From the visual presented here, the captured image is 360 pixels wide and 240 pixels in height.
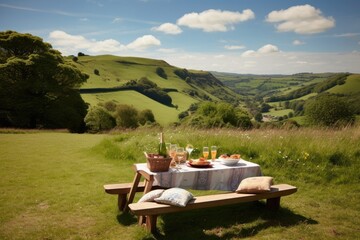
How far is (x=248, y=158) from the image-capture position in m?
10.7

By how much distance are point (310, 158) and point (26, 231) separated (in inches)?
349

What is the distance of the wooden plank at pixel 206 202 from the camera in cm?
492

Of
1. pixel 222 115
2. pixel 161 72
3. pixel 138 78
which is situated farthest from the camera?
pixel 161 72

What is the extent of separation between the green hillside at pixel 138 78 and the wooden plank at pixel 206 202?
149 feet

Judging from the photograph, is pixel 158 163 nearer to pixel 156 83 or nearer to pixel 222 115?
pixel 222 115

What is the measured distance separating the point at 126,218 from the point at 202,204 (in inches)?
74.0

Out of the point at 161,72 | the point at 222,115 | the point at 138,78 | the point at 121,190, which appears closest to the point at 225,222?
the point at 121,190

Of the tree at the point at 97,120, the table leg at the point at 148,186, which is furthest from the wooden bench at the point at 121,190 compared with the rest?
the tree at the point at 97,120

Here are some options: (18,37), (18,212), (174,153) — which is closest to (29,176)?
(18,212)

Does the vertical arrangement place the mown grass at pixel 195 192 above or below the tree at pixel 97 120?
above

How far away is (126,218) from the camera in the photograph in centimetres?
623

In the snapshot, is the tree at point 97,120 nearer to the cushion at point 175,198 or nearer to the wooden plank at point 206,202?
the wooden plank at point 206,202

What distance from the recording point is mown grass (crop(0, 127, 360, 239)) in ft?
18.8

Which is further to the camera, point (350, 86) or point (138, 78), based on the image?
point (138, 78)
